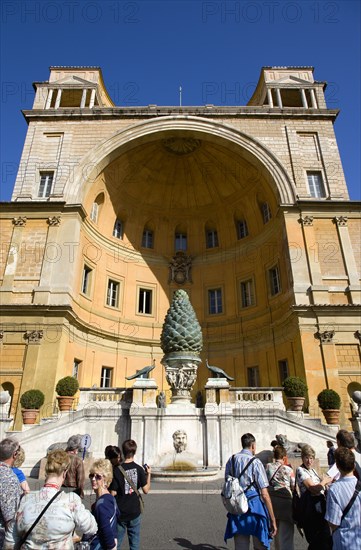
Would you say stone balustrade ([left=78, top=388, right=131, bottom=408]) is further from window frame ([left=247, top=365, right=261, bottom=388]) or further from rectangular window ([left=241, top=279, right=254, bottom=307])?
rectangular window ([left=241, top=279, right=254, bottom=307])

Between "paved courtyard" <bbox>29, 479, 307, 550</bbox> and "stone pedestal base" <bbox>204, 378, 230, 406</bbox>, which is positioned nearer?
"paved courtyard" <bbox>29, 479, 307, 550</bbox>

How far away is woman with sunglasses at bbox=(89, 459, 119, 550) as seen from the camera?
3.04 metres

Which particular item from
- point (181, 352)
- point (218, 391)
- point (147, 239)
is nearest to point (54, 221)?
point (147, 239)

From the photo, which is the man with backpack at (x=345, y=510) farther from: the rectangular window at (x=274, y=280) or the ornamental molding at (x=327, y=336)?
the rectangular window at (x=274, y=280)

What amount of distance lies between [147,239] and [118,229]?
2340 mm

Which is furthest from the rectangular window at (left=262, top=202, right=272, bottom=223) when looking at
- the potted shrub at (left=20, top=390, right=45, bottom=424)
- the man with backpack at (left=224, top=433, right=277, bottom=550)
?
the man with backpack at (left=224, top=433, right=277, bottom=550)

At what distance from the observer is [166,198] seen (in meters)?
25.8

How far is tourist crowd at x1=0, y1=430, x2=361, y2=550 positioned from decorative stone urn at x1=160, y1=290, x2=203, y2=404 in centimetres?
757

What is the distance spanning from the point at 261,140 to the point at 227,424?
57.2 feet

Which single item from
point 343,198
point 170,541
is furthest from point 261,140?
point 170,541

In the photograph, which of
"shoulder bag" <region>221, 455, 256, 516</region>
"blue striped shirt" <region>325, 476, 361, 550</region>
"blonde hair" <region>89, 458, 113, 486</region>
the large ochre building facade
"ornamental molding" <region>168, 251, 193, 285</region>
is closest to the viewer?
"blue striped shirt" <region>325, 476, 361, 550</region>

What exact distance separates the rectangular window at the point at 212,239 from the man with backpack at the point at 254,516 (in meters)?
22.2

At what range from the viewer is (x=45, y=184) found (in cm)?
2155

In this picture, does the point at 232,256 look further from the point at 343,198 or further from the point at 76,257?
the point at 76,257
